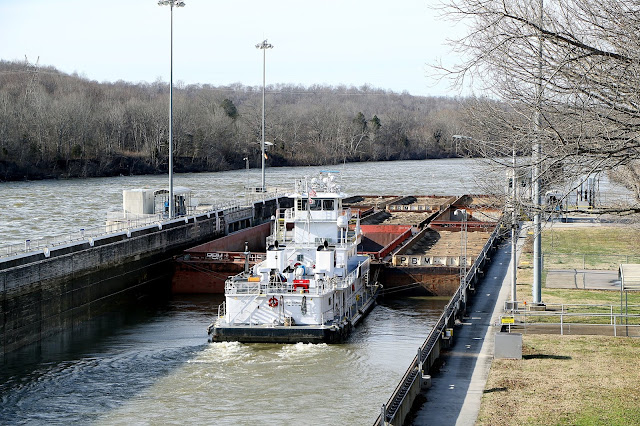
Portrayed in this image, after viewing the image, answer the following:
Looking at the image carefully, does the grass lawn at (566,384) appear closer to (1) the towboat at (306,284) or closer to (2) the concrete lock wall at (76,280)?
(1) the towboat at (306,284)

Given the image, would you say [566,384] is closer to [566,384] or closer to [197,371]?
[566,384]

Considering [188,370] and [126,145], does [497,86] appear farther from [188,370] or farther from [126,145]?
[126,145]

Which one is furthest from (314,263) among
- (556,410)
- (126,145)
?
(126,145)

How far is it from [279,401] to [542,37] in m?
13.7

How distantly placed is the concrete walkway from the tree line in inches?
2738

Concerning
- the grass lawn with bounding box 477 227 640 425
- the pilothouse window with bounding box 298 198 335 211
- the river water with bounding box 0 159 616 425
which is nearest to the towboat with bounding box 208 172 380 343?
the pilothouse window with bounding box 298 198 335 211

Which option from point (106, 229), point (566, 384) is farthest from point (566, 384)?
point (106, 229)

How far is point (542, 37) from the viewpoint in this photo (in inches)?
504

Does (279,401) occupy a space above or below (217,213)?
below

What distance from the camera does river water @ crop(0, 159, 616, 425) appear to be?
72.3 feet

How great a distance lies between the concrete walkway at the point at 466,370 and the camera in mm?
17406

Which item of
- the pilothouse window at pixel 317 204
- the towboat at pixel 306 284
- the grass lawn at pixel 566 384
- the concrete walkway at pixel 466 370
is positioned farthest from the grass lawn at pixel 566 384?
the pilothouse window at pixel 317 204

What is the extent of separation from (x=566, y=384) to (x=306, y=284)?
11.9 metres

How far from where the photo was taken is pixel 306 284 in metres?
29.0
